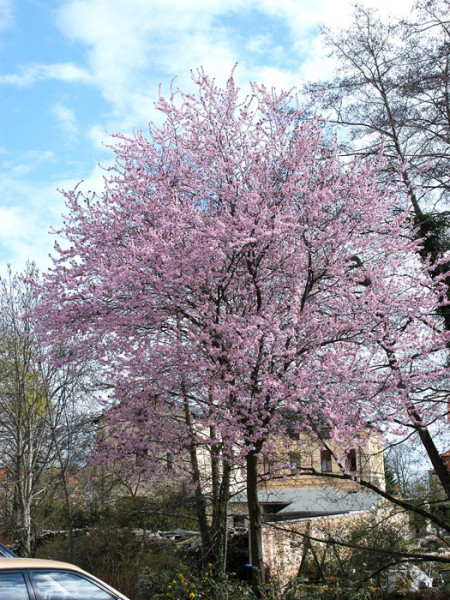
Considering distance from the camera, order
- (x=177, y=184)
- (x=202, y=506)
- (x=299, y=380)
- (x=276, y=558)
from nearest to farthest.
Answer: (x=299, y=380), (x=177, y=184), (x=202, y=506), (x=276, y=558)

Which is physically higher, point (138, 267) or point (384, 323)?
point (138, 267)

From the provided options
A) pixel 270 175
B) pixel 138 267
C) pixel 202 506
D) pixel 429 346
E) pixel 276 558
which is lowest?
pixel 276 558

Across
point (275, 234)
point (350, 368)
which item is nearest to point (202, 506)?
point (350, 368)

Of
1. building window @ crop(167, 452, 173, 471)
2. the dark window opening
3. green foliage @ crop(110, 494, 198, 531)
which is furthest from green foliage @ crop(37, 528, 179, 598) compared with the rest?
the dark window opening

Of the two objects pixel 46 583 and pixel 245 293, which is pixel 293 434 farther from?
pixel 46 583

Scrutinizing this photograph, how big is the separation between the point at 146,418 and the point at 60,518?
10.4 m

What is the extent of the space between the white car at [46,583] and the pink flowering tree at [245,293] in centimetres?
356

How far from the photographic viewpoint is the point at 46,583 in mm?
4289

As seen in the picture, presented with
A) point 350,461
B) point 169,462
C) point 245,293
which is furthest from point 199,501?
point 245,293

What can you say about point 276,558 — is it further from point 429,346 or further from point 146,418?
point 429,346

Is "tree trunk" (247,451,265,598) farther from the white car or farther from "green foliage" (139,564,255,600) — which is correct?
the white car

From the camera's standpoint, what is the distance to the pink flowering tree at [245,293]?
8328mm

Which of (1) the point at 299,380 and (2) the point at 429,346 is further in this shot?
(2) the point at 429,346

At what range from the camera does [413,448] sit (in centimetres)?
1091
